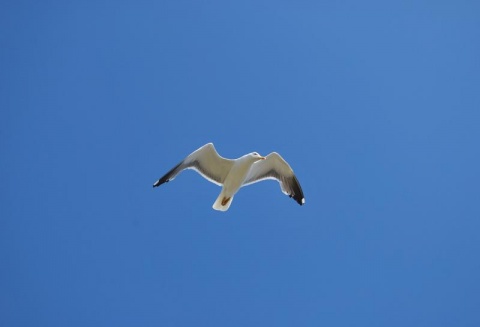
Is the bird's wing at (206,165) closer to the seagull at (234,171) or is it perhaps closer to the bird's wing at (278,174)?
the seagull at (234,171)

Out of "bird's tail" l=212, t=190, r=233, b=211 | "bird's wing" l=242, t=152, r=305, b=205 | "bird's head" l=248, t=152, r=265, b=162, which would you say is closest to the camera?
"bird's head" l=248, t=152, r=265, b=162

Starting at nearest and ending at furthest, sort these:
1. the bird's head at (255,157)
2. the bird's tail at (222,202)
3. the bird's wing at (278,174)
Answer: the bird's head at (255,157), the bird's tail at (222,202), the bird's wing at (278,174)

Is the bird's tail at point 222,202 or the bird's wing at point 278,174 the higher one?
the bird's wing at point 278,174

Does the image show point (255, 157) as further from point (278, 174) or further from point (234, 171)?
point (278, 174)

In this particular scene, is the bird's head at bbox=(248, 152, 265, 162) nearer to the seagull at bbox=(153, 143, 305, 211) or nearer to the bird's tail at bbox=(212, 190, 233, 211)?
the seagull at bbox=(153, 143, 305, 211)

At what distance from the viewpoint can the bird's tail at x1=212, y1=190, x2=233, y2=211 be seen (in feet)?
30.8

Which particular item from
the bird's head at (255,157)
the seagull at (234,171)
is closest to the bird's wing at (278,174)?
the seagull at (234,171)

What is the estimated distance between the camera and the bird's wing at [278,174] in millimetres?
9648

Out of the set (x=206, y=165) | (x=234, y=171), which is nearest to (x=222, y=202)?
Result: (x=234, y=171)

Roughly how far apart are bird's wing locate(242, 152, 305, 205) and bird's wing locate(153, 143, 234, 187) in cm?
44

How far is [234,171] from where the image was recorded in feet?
31.0

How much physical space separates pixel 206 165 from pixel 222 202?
0.69 metres

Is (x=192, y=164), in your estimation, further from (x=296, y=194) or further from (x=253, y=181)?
(x=296, y=194)

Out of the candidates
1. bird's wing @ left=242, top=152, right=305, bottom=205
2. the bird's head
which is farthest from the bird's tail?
the bird's head
